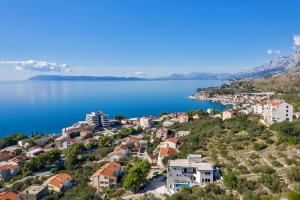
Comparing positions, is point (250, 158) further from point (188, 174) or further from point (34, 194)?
point (34, 194)

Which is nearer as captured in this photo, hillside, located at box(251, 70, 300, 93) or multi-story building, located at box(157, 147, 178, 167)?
multi-story building, located at box(157, 147, 178, 167)

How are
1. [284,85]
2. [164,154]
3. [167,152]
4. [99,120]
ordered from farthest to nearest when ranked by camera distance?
1. [284,85]
2. [99,120]
3. [167,152]
4. [164,154]

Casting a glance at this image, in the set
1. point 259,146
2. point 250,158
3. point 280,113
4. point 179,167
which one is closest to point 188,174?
point 179,167

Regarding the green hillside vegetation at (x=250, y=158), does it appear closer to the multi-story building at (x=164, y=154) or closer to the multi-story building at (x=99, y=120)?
the multi-story building at (x=164, y=154)

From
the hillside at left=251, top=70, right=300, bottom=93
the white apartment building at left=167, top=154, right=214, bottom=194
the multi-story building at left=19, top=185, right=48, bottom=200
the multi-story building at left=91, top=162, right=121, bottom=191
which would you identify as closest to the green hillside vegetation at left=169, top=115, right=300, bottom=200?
the white apartment building at left=167, top=154, right=214, bottom=194

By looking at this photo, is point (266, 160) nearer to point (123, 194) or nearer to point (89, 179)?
point (123, 194)

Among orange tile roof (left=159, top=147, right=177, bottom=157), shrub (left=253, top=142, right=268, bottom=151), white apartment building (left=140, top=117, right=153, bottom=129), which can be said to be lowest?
white apartment building (left=140, top=117, right=153, bottom=129)

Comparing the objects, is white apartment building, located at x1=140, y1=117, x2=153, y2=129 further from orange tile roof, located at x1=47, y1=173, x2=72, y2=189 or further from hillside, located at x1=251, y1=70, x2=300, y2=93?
hillside, located at x1=251, y1=70, x2=300, y2=93

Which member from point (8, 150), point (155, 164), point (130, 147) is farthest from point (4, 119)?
point (155, 164)
